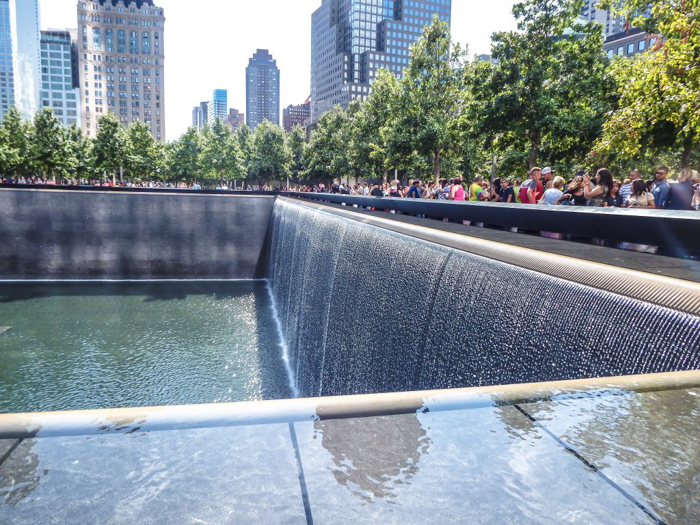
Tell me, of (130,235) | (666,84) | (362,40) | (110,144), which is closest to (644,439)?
(666,84)

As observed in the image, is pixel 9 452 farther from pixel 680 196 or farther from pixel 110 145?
pixel 110 145

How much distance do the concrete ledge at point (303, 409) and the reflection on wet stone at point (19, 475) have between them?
9cm

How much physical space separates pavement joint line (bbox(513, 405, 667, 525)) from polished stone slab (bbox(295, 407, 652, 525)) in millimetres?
11

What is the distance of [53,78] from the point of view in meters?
150

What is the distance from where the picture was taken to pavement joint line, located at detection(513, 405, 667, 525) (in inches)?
42.0

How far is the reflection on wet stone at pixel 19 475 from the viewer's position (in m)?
1.08

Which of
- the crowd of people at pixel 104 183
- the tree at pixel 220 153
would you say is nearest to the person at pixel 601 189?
the crowd of people at pixel 104 183

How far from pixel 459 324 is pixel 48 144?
5955cm

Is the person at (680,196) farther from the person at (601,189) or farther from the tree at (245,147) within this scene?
the tree at (245,147)

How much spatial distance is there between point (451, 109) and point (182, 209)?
16.3 metres

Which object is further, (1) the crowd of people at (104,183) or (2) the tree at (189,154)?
(2) the tree at (189,154)

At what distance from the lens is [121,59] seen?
12781cm

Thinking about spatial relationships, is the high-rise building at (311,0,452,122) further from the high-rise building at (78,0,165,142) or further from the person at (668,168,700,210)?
the person at (668,168,700,210)

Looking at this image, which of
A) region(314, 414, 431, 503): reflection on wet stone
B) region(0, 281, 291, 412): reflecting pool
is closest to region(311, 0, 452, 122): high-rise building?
region(0, 281, 291, 412): reflecting pool
